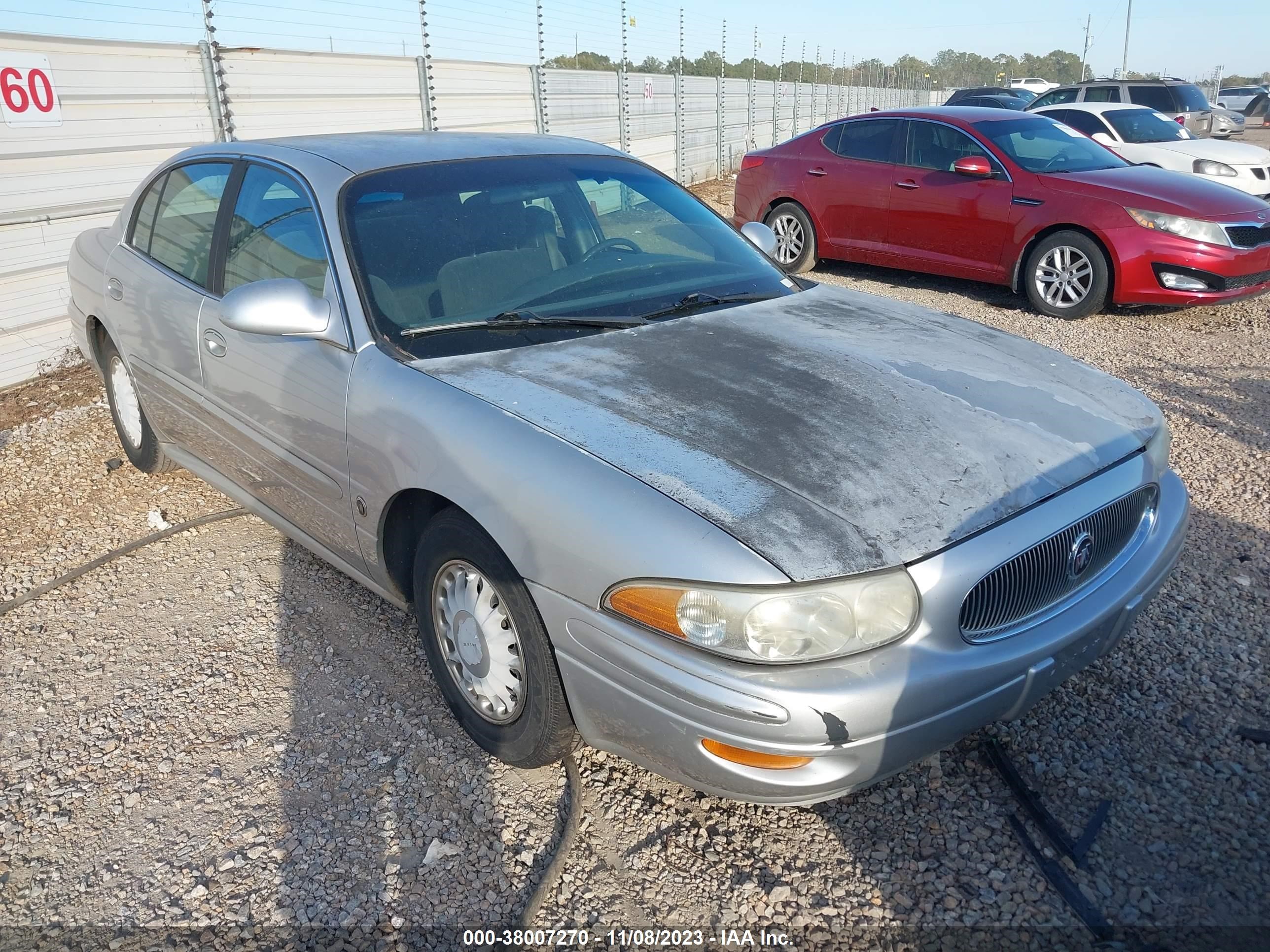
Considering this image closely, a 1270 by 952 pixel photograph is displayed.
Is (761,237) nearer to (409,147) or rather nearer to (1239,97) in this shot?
(409,147)

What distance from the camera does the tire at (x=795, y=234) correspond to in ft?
30.4

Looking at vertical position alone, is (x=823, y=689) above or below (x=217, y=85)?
below

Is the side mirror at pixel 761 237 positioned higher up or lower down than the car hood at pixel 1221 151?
higher up

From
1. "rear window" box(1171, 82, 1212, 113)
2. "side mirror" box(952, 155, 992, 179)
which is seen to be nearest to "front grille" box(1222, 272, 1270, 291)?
"side mirror" box(952, 155, 992, 179)

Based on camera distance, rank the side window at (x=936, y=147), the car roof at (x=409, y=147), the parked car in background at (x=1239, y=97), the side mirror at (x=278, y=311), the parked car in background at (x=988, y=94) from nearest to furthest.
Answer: the side mirror at (x=278, y=311), the car roof at (x=409, y=147), the side window at (x=936, y=147), the parked car in background at (x=988, y=94), the parked car in background at (x=1239, y=97)

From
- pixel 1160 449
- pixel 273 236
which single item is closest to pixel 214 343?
pixel 273 236

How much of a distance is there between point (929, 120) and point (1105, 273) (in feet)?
7.11

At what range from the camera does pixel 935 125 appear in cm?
838

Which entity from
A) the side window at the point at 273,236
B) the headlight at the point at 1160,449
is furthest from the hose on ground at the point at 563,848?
the headlight at the point at 1160,449

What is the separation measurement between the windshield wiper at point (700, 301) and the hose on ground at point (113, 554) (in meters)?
2.46

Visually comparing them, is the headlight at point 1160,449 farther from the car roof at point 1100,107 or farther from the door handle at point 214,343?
the car roof at point 1100,107

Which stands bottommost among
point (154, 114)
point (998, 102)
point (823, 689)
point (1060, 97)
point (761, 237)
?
point (823, 689)

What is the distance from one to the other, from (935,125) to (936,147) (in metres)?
0.23

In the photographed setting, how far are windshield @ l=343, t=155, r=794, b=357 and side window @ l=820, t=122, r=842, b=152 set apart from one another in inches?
226
